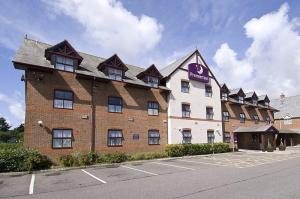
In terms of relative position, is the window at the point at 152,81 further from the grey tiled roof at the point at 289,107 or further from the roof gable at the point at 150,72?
the grey tiled roof at the point at 289,107

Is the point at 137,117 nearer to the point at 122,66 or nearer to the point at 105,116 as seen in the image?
the point at 105,116

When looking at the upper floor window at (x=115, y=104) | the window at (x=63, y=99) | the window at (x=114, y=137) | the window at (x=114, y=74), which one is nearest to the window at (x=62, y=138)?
the window at (x=63, y=99)

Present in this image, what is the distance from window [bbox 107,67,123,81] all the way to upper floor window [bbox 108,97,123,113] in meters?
2.00

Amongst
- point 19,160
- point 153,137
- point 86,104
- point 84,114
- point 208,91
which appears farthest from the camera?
point 208,91

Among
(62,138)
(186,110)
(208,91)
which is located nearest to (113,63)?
(62,138)

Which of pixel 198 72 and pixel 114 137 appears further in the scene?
pixel 198 72

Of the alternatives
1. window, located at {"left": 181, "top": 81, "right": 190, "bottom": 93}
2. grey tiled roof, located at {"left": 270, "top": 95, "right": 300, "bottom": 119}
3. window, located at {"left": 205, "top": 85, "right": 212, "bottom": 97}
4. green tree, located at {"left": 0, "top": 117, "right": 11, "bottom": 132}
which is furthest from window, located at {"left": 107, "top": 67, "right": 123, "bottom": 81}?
green tree, located at {"left": 0, "top": 117, "right": 11, "bottom": 132}

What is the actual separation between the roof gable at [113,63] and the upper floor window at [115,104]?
301cm

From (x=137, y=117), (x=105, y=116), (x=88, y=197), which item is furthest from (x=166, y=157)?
(x=88, y=197)

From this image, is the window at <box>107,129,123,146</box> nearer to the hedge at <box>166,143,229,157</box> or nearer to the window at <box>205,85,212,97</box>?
the hedge at <box>166,143,229,157</box>

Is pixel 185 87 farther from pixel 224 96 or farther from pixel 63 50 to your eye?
pixel 63 50

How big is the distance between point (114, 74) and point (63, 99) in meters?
5.59

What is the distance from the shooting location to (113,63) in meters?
23.8

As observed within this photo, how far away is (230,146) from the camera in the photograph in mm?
34281
